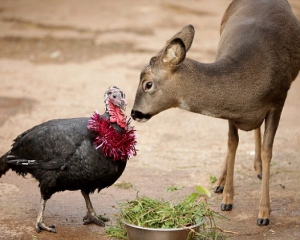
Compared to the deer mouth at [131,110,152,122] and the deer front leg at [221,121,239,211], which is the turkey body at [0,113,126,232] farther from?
the deer front leg at [221,121,239,211]

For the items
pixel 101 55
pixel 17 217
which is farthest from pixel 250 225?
pixel 101 55

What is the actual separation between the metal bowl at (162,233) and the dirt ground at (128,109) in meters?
0.59

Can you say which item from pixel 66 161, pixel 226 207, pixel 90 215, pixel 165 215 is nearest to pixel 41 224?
pixel 90 215

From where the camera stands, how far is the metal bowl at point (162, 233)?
493 centimetres

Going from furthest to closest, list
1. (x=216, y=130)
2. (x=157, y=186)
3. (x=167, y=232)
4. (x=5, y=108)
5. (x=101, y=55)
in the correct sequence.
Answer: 1. (x=101, y=55)
2. (x=5, y=108)
3. (x=216, y=130)
4. (x=157, y=186)
5. (x=167, y=232)

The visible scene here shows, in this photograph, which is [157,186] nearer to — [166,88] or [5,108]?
[166,88]

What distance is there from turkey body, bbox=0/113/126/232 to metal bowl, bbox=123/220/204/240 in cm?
56

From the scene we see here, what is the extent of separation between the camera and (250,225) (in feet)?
19.0

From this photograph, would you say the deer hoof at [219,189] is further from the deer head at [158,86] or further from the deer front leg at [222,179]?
the deer head at [158,86]

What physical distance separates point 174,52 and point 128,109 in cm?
347

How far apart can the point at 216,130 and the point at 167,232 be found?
350 cm

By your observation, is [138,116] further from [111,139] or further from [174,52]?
[174,52]

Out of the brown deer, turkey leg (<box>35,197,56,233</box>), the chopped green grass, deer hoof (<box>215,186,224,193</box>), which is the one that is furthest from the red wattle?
deer hoof (<box>215,186,224,193</box>)

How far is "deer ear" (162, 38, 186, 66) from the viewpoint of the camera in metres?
5.48
